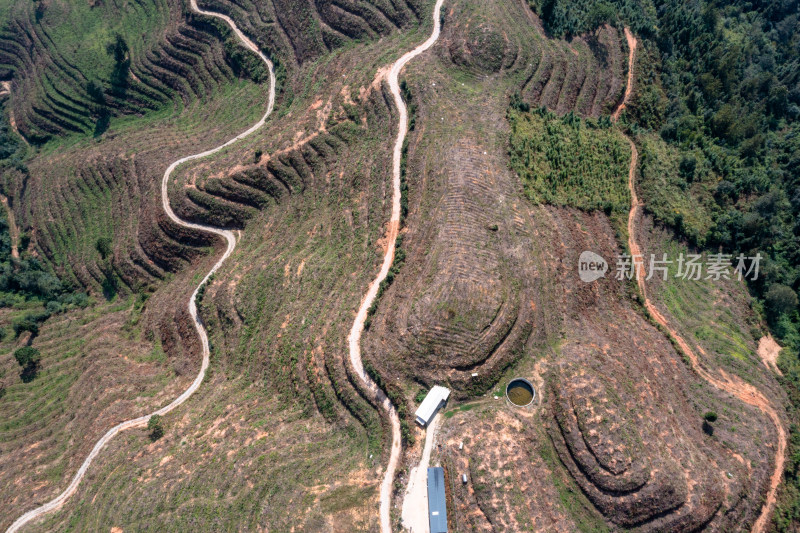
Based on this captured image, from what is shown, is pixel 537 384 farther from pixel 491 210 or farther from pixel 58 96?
pixel 58 96

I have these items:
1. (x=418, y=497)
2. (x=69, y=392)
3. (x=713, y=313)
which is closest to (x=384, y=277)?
(x=418, y=497)

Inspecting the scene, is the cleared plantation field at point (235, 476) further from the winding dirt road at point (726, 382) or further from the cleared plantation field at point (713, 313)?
Result: the cleared plantation field at point (713, 313)

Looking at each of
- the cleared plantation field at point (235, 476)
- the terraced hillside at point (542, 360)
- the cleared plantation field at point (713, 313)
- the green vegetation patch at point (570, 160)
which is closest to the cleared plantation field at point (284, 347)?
the cleared plantation field at point (235, 476)

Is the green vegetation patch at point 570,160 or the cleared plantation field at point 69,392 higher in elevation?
the green vegetation patch at point 570,160

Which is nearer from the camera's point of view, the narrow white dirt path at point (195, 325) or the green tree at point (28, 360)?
the narrow white dirt path at point (195, 325)

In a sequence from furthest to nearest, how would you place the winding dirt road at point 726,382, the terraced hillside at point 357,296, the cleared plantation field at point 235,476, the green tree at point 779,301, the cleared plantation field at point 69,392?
the green tree at point 779,301
the cleared plantation field at point 69,392
the winding dirt road at point 726,382
the terraced hillside at point 357,296
the cleared plantation field at point 235,476

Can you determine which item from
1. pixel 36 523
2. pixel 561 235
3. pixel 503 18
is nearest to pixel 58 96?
pixel 36 523

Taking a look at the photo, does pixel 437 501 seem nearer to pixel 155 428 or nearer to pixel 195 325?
pixel 155 428
